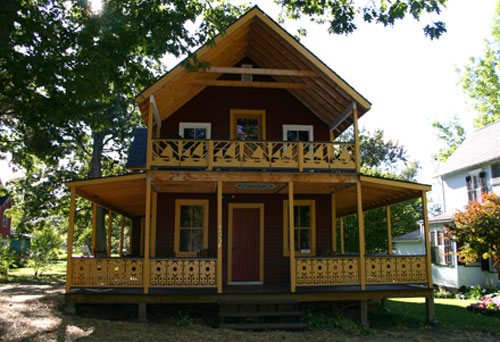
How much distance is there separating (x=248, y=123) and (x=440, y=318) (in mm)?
8606

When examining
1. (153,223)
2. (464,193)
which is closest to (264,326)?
(153,223)

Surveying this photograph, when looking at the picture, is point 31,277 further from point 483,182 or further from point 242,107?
point 483,182

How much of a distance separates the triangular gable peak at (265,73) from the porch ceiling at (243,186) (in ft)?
7.09

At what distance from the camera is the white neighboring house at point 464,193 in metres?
18.4

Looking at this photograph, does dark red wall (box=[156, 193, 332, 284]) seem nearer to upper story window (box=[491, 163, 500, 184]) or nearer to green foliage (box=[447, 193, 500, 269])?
green foliage (box=[447, 193, 500, 269])

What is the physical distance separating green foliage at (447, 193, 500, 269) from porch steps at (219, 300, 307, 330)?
801 cm

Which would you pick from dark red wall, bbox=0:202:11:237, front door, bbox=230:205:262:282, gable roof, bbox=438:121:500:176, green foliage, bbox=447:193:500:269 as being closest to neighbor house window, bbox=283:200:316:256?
front door, bbox=230:205:262:282

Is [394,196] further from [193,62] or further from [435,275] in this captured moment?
[435,275]

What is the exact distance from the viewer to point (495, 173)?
722 inches

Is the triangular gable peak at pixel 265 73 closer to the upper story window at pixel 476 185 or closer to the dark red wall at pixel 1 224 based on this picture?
the upper story window at pixel 476 185

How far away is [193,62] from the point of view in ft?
37.9

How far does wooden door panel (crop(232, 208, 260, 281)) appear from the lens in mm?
13516

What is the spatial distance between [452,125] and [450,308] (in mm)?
25522

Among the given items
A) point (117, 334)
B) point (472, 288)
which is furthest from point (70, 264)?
point (472, 288)
